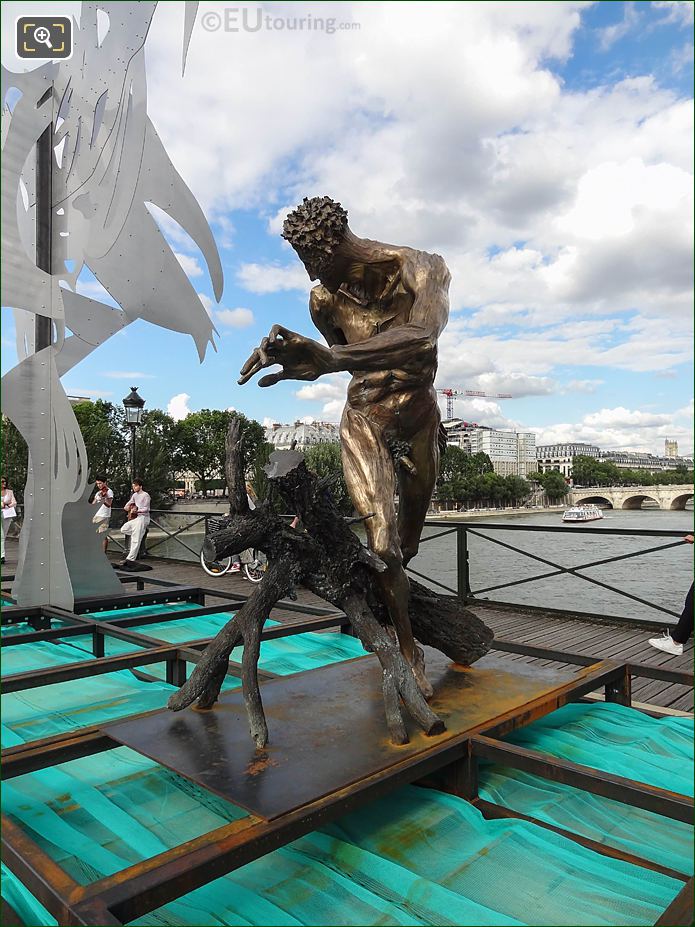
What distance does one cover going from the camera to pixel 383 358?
2957 millimetres

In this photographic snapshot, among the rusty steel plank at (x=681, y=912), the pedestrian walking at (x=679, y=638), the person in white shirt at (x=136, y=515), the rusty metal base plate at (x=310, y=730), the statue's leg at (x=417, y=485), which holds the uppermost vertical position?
the statue's leg at (x=417, y=485)

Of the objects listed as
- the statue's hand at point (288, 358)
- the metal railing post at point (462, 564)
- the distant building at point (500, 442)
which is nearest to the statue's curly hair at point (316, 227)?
the statue's hand at point (288, 358)

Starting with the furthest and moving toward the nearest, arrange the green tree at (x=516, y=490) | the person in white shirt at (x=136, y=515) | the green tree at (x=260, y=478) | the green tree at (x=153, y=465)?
the green tree at (x=516, y=490) → the green tree at (x=153, y=465) → the person in white shirt at (x=136, y=515) → the green tree at (x=260, y=478)

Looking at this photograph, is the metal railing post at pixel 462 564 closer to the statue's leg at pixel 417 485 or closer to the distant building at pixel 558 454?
the statue's leg at pixel 417 485

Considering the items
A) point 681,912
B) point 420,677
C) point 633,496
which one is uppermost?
point 420,677

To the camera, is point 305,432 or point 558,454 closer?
point 305,432

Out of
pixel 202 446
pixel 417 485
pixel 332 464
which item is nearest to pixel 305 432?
pixel 202 446

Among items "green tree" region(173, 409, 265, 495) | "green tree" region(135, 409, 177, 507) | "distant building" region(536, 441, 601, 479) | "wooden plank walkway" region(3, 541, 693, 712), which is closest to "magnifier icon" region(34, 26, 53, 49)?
"wooden plank walkway" region(3, 541, 693, 712)

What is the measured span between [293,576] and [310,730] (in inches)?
26.6

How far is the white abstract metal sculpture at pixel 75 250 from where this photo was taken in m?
6.53

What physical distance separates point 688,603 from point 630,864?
394 cm

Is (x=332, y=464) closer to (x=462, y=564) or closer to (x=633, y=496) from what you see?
(x=462, y=564)

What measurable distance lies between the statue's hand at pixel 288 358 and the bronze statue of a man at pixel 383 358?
0.26ft

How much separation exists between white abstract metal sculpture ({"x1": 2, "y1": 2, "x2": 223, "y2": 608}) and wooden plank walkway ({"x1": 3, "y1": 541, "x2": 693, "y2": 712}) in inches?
102
